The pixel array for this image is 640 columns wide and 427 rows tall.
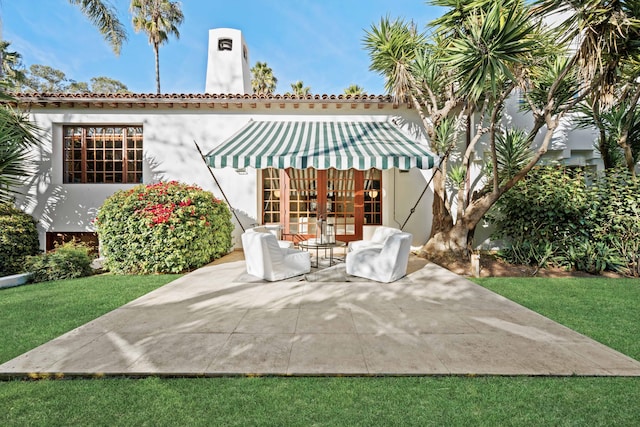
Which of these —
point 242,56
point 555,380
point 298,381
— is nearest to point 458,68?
point 555,380

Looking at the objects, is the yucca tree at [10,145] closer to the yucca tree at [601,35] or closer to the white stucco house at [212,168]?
the white stucco house at [212,168]

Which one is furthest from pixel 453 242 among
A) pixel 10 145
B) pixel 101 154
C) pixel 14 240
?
pixel 10 145

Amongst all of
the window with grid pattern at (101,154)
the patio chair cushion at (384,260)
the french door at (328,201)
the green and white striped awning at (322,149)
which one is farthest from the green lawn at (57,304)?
the french door at (328,201)

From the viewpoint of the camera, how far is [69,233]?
1224 cm

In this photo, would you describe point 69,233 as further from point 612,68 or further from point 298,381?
point 612,68

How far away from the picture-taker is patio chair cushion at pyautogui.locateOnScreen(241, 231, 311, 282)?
7.49 metres

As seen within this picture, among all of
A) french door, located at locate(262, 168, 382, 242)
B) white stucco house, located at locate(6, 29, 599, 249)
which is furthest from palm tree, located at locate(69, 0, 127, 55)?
french door, located at locate(262, 168, 382, 242)

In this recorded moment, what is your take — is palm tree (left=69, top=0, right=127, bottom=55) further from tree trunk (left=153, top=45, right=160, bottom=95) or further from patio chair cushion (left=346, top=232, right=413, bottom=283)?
patio chair cushion (left=346, top=232, right=413, bottom=283)

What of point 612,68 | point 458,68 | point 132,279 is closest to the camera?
point 612,68

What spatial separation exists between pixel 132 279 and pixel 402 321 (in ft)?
24.6

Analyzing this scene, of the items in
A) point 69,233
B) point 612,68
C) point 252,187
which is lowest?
point 69,233

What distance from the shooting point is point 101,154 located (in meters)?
12.5

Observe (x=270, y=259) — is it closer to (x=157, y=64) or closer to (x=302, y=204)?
A: (x=302, y=204)

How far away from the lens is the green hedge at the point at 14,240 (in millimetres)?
8844
